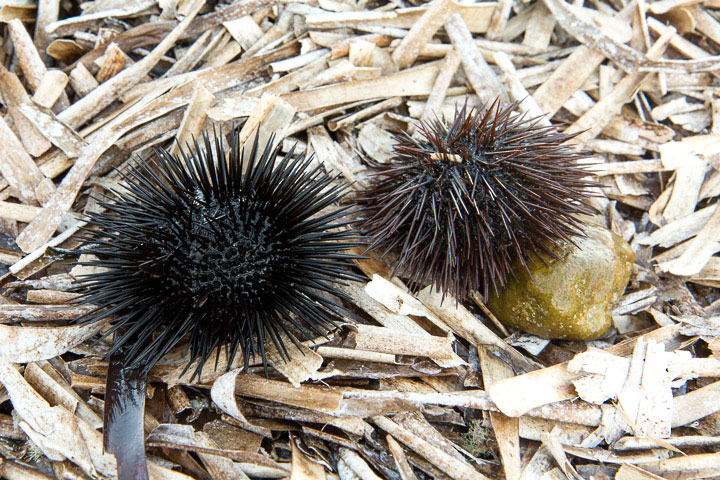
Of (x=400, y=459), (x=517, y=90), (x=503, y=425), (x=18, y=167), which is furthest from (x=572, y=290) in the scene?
(x=18, y=167)

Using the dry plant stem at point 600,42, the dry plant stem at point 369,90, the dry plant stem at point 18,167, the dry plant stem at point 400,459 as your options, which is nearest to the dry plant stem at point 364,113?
the dry plant stem at point 369,90

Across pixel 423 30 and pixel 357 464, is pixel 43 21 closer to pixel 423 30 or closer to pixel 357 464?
pixel 423 30

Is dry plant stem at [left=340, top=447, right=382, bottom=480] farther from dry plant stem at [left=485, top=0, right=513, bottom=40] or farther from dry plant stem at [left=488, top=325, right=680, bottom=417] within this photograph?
dry plant stem at [left=485, top=0, right=513, bottom=40]

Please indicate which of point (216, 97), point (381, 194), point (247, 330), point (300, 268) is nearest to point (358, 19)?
point (216, 97)

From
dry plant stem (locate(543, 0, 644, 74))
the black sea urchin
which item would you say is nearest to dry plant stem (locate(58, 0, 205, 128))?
the black sea urchin

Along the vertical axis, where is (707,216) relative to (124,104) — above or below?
below

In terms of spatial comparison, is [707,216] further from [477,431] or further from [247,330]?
[247,330]
